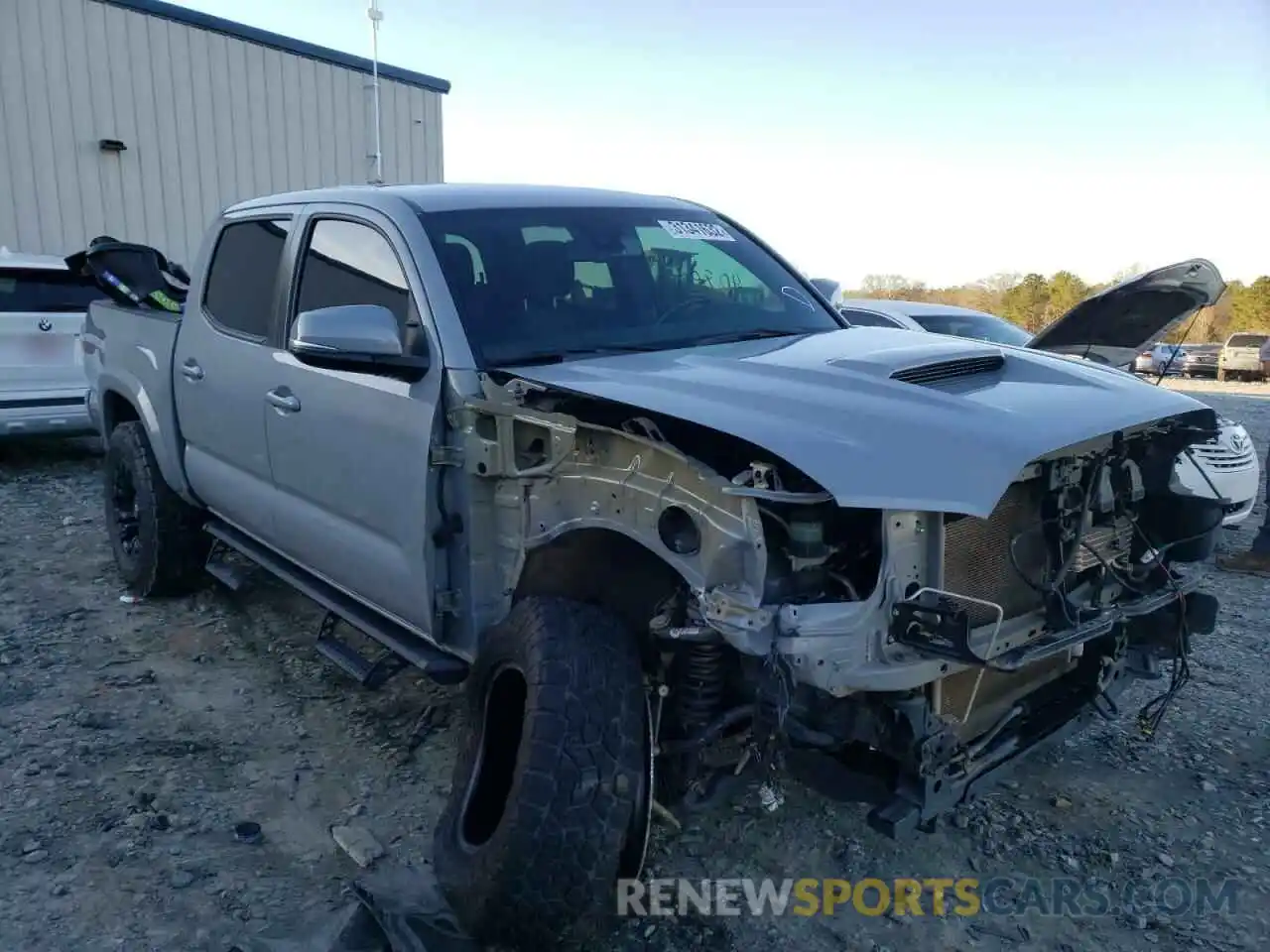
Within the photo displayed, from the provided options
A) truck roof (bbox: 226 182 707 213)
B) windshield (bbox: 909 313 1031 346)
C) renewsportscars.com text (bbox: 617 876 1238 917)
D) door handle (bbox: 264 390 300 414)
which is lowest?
renewsportscars.com text (bbox: 617 876 1238 917)

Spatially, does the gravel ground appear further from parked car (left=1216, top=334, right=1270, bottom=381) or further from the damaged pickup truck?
parked car (left=1216, top=334, right=1270, bottom=381)

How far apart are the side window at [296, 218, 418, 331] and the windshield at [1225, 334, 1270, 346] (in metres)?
27.1

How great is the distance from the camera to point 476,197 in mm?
3586

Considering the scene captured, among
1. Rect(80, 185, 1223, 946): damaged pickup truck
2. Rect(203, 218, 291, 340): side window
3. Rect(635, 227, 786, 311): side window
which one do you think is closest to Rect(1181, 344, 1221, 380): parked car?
Rect(80, 185, 1223, 946): damaged pickup truck

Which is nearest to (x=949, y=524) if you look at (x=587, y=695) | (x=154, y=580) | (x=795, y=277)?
(x=587, y=695)

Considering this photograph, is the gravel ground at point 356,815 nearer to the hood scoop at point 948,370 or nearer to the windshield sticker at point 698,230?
the hood scoop at point 948,370

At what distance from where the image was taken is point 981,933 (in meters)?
2.65

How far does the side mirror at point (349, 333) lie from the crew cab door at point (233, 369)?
1047 mm

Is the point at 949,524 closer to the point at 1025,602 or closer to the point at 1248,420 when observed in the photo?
the point at 1025,602

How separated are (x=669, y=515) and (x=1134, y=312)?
266 cm

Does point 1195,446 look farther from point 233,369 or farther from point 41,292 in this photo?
point 41,292

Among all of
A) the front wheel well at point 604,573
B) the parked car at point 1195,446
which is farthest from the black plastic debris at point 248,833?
the parked car at point 1195,446

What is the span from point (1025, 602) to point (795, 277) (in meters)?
1.88

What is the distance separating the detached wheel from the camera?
92.1 inches
